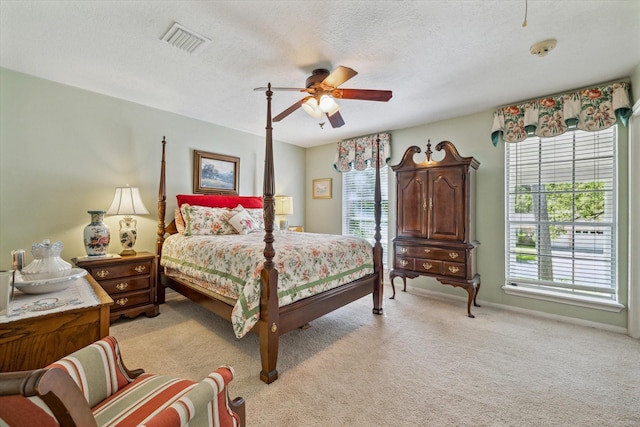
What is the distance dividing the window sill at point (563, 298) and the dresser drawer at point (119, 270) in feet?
13.9

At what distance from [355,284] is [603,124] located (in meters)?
2.99

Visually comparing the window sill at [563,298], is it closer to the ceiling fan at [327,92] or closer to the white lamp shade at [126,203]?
the ceiling fan at [327,92]

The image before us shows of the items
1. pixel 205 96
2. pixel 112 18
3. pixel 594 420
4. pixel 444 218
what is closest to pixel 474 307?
pixel 444 218

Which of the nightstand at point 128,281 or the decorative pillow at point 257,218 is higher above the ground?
the decorative pillow at point 257,218

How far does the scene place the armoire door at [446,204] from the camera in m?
3.25

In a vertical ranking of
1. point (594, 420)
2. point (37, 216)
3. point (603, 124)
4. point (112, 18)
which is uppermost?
point (112, 18)

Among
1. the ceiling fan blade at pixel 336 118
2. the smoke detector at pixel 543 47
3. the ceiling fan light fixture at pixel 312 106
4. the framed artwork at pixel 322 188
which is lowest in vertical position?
the framed artwork at pixel 322 188

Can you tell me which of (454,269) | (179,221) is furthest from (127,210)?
(454,269)

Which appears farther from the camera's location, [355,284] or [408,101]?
[408,101]

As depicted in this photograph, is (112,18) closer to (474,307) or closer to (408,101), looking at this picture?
(408,101)

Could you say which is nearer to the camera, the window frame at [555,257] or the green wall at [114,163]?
the green wall at [114,163]

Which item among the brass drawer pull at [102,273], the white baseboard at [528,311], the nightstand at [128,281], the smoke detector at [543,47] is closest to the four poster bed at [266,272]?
the nightstand at [128,281]

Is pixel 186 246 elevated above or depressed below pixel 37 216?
below

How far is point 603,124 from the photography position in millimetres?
2768
